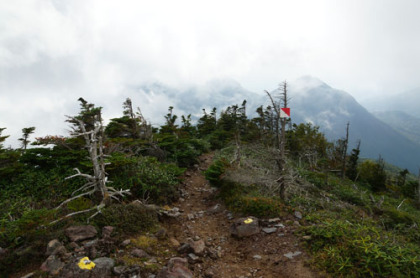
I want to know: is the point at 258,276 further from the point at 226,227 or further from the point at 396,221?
the point at 396,221

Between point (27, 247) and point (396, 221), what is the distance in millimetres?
14802

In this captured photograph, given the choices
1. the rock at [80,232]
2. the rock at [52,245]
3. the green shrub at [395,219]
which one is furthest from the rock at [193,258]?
the green shrub at [395,219]

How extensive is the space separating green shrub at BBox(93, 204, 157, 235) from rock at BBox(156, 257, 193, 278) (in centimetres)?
177

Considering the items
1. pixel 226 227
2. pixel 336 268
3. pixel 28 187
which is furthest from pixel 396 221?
pixel 28 187

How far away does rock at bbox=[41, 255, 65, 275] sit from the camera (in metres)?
4.04

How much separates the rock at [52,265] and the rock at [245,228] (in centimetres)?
462

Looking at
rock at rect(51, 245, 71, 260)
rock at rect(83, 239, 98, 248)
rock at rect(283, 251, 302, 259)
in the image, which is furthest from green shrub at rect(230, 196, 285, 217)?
rock at rect(51, 245, 71, 260)

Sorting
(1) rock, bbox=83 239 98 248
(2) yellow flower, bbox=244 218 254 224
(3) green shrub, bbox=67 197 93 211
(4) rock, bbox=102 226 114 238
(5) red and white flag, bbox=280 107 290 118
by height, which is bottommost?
(2) yellow flower, bbox=244 218 254 224

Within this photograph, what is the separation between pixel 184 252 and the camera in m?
5.31

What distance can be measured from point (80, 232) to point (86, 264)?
4.71ft

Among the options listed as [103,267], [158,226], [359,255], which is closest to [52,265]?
[103,267]

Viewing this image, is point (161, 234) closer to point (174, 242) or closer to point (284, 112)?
point (174, 242)

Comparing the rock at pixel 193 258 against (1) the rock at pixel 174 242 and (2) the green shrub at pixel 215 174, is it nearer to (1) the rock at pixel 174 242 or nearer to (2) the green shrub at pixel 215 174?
(1) the rock at pixel 174 242

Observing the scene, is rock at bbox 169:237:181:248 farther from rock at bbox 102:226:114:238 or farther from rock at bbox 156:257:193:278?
rock at bbox 102:226:114:238
